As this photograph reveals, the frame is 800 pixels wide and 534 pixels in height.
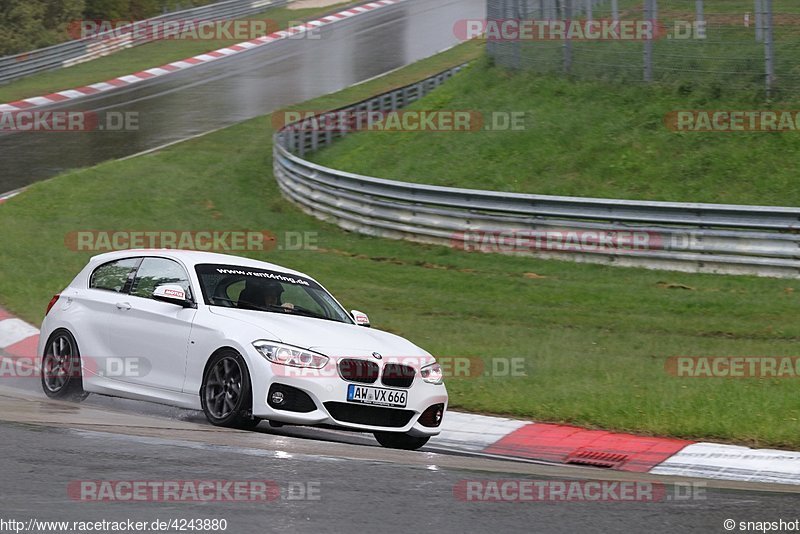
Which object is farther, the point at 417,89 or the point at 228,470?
the point at 417,89

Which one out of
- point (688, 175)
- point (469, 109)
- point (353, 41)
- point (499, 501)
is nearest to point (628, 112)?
point (688, 175)

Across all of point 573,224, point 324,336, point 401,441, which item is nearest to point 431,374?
point 401,441

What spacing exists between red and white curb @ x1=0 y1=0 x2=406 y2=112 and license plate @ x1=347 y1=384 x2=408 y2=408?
29.5 m

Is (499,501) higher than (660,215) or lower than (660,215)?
higher

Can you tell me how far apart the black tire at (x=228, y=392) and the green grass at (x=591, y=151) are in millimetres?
12480

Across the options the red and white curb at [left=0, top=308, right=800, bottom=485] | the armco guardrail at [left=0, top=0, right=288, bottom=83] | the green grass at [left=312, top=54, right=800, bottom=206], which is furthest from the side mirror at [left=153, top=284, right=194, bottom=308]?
the armco guardrail at [left=0, top=0, right=288, bottom=83]

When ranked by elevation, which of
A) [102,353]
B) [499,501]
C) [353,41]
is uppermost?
[499,501]

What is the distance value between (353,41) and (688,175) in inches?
1179

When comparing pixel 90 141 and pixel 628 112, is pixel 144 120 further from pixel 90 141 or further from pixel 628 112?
pixel 628 112

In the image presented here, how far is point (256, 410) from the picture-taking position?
855 cm

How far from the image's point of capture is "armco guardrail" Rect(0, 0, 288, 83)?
41034 mm

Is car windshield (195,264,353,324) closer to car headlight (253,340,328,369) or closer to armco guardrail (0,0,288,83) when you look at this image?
car headlight (253,340,328,369)

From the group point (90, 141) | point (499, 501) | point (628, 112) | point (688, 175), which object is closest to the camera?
point (499, 501)

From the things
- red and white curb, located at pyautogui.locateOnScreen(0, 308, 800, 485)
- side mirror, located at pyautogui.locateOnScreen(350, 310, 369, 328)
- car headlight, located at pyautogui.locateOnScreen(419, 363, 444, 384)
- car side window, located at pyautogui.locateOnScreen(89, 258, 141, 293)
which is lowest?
red and white curb, located at pyautogui.locateOnScreen(0, 308, 800, 485)
